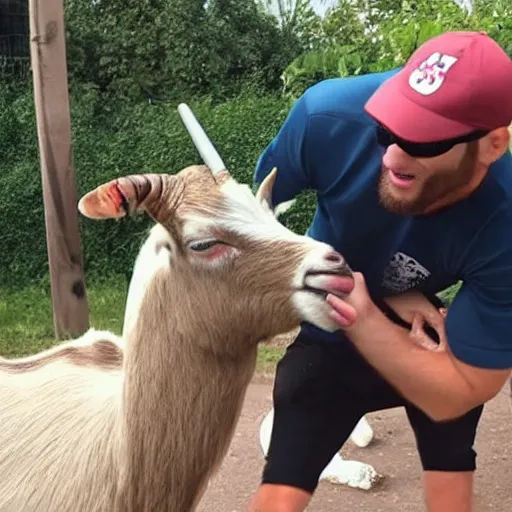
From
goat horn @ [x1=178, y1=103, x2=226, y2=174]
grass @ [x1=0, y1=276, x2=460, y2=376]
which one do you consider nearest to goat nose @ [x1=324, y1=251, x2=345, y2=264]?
goat horn @ [x1=178, y1=103, x2=226, y2=174]

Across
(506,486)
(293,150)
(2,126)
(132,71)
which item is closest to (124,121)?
(2,126)

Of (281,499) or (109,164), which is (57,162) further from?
(281,499)

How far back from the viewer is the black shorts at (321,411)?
10.5 feet

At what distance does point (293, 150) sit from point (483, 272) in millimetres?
681

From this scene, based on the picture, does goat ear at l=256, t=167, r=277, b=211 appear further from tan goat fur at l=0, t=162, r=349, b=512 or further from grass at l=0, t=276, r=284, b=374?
grass at l=0, t=276, r=284, b=374

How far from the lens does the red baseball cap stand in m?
2.53

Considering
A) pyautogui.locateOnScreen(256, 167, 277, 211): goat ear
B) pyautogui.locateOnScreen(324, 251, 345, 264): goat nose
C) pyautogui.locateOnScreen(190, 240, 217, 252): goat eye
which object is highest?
pyautogui.locateOnScreen(256, 167, 277, 211): goat ear

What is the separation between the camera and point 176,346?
2721mm

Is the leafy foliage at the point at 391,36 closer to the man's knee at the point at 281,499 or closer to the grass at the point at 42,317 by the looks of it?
the grass at the point at 42,317

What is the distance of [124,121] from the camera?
36.6ft

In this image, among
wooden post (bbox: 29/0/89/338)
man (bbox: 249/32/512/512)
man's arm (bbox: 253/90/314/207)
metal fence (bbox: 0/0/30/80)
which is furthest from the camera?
metal fence (bbox: 0/0/30/80)

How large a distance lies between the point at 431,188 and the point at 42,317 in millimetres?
6305

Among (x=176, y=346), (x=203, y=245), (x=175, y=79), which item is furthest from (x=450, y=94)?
(x=175, y=79)

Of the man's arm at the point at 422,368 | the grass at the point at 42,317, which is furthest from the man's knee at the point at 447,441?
the grass at the point at 42,317
